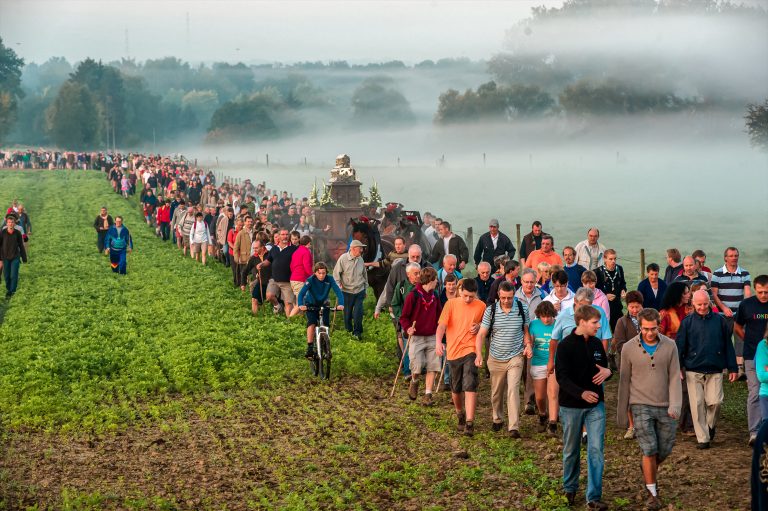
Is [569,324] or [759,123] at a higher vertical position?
[759,123]

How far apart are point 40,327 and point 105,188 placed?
1635 inches

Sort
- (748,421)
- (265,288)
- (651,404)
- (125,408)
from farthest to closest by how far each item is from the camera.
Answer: (265,288) → (125,408) → (748,421) → (651,404)

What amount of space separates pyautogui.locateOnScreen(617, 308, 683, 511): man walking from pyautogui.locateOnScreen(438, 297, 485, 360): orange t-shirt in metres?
2.97

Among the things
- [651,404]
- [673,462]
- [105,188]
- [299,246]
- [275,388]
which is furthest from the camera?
[105,188]

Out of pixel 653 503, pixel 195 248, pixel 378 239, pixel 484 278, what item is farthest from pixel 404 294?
pixel 195 248

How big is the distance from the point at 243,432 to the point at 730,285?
7246 mm

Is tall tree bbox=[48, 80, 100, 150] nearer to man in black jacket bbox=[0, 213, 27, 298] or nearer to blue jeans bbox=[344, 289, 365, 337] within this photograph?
man in black jacket bbox=[0, 213, 27, 298]

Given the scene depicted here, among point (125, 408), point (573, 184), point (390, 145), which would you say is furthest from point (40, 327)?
point (390, 145)

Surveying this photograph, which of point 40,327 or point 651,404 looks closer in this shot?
point 651,404

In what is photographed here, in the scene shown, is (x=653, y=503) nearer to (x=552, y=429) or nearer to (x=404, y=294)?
(x=552, y=429)

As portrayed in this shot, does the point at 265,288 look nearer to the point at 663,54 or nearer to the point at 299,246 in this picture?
the point at 299,246

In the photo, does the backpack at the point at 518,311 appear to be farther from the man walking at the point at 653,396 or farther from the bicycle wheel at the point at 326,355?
the bicycle wheel at the point at 326,355

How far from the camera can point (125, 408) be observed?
15602mm

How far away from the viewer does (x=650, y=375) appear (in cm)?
1088
